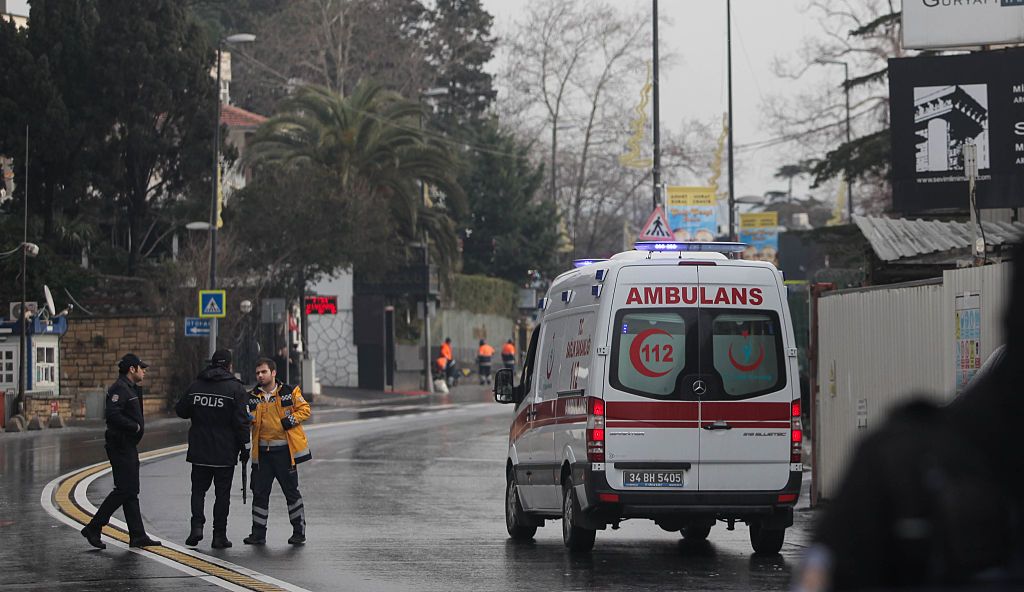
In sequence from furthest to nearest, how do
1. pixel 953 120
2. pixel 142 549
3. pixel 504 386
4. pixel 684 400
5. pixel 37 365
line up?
pixel 37 365, pixel 953 120, pixel 504 386, pixel 142 549, pixel 684 400

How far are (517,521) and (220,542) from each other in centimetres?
260

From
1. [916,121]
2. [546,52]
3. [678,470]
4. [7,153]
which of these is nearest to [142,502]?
[678,470]

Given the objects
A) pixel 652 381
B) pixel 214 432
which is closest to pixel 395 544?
pixel 214 432

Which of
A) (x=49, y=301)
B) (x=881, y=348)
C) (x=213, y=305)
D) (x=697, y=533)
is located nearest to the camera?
(x=697, y=533)

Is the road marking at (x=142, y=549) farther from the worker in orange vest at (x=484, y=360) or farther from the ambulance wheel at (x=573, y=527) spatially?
the worker in orange vest at (x=484, y=360)

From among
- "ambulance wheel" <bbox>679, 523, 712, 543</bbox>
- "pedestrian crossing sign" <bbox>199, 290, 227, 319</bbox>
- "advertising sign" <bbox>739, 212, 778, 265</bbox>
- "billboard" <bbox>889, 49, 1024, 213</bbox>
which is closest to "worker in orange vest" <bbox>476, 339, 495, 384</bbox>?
"advertising sign" <bbox>739, 212, 778, 265</bbox>

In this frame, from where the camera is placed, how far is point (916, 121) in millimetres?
22625

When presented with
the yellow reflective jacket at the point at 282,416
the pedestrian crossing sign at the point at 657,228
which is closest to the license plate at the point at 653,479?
the yellow reflective jacket at the point at 282,416

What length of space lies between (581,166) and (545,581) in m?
66.5

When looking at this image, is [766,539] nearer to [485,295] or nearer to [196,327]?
[196,327]

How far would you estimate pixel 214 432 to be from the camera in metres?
14.4

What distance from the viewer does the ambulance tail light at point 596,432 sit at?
42.4 feet

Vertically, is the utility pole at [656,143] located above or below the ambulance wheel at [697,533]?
above

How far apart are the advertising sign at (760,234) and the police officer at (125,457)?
141 feet
